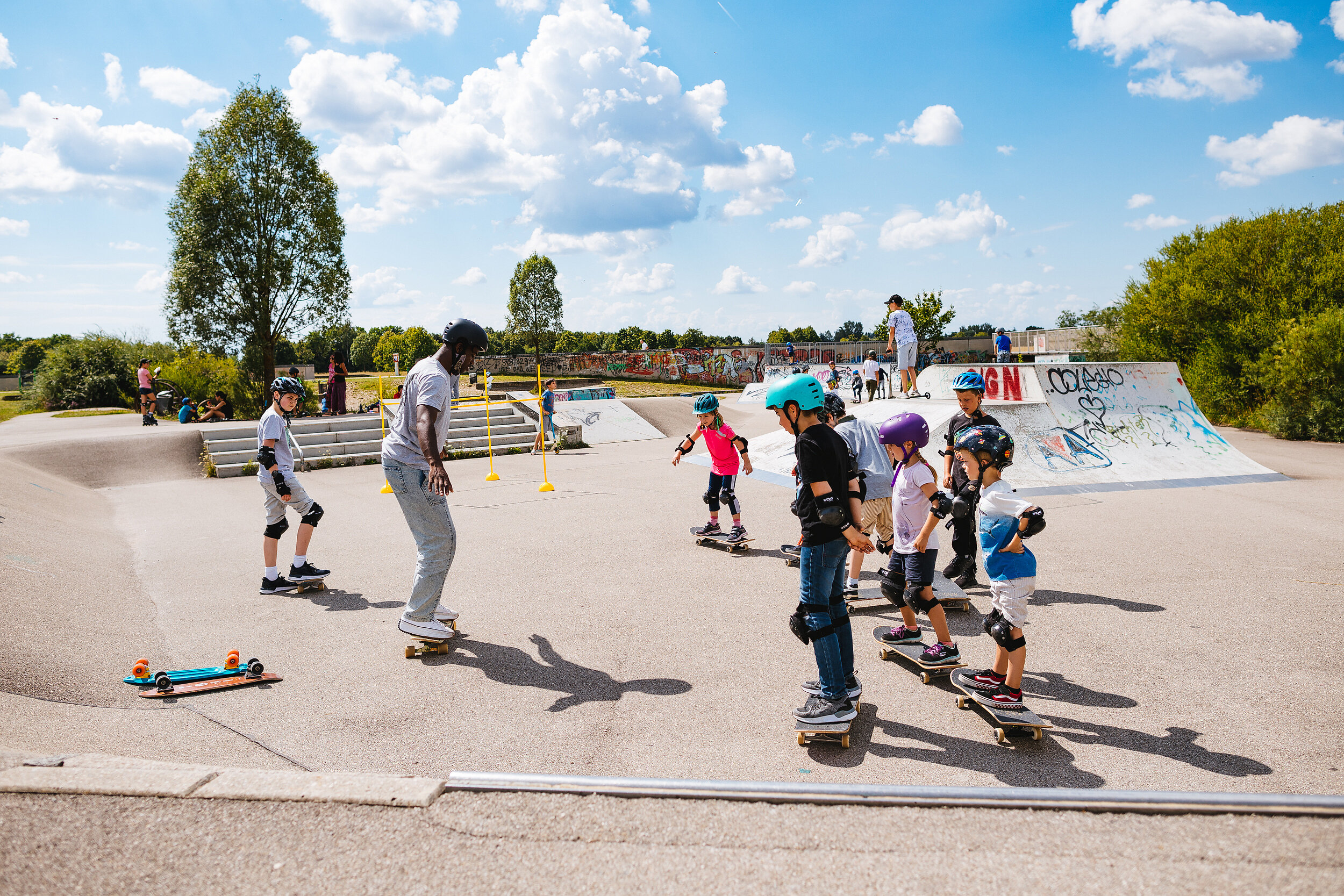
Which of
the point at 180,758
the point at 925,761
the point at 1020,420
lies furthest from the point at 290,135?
the point at 925,761

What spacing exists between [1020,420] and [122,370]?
36031 millimetres

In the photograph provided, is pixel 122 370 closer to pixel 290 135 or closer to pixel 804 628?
pixel 290 135

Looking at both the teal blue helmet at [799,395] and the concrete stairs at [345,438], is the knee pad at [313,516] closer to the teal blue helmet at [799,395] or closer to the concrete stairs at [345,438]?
the teal blue helmet at [799,395]

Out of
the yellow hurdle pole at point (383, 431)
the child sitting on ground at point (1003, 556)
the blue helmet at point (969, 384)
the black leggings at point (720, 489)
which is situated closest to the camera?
the child sitting on ground at point (1003, 556)

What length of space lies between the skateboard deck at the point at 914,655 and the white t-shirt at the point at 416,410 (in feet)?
11.3

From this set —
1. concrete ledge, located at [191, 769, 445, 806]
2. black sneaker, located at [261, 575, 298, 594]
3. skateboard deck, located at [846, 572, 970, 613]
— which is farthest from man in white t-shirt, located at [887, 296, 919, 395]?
concrete ledge, located at [191, 769, 445, 806]

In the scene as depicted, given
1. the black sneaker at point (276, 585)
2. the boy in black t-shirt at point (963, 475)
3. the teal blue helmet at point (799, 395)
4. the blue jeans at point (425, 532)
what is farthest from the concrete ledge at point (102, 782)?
the boy in black t-shirt at point (963, 475)

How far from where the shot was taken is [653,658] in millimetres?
4855

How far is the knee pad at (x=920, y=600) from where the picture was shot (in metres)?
4.36

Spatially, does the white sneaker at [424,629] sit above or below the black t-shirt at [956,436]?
below

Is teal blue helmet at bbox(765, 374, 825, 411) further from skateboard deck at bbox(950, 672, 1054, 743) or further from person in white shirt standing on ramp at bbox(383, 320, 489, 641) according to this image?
person in white shirt standing on ramp at bbox(383, 320, 489, 641)

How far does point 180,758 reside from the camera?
3438 mm

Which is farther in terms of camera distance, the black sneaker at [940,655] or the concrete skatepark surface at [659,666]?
the black sneaker at [940,655]

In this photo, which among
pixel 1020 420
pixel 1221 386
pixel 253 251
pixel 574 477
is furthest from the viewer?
pixel 253 251
